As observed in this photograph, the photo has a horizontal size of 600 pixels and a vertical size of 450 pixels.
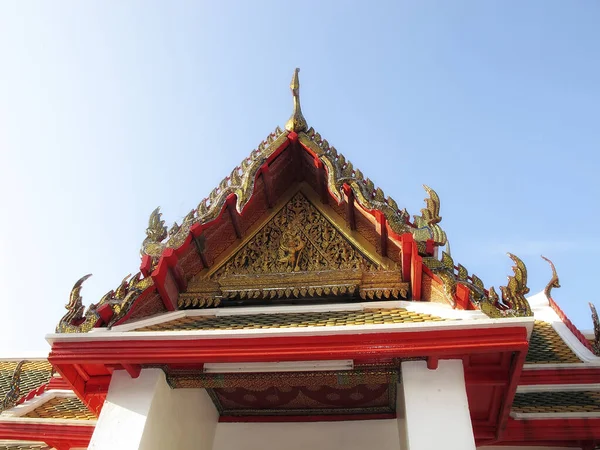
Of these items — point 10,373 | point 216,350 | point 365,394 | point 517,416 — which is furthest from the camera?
point 10,373

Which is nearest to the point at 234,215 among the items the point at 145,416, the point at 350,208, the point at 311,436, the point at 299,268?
the point at 299,268

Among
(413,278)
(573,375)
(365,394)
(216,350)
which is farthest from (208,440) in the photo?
(573,375)

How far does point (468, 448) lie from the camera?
2.78 metres

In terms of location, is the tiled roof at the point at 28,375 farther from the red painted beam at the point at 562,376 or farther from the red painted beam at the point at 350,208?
the red painted beam at the point at 562,376

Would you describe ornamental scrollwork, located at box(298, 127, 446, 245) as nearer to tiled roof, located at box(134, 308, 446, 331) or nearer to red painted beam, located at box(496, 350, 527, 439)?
tiled roof, located at box(134, 308, 446, 331)

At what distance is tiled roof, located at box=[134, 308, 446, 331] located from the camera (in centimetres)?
325

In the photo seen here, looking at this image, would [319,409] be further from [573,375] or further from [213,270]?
[573,375]

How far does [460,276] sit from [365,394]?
1249 millimetres

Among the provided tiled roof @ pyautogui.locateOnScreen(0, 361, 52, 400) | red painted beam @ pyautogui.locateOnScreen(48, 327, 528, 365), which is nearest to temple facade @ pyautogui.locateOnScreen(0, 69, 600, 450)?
red painted beam @ pyautogui.locateOnScreen(48, 327, 528, 365)

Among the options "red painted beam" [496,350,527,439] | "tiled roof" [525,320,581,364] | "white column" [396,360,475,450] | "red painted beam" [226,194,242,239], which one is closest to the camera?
"white column" [396,360,475,450]

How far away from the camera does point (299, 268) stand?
13.5ft

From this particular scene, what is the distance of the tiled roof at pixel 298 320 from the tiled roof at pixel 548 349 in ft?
4.62

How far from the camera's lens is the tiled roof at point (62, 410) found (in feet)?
12.6

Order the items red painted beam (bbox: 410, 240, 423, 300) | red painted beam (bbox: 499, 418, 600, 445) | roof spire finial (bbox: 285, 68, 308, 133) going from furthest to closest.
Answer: roof spire finial (bbox: 285, 68, 308, 133), red painted beam (bbox: 499, 418, 600, 445), red painted beam (bbox: 410, 240, 423, 300)
